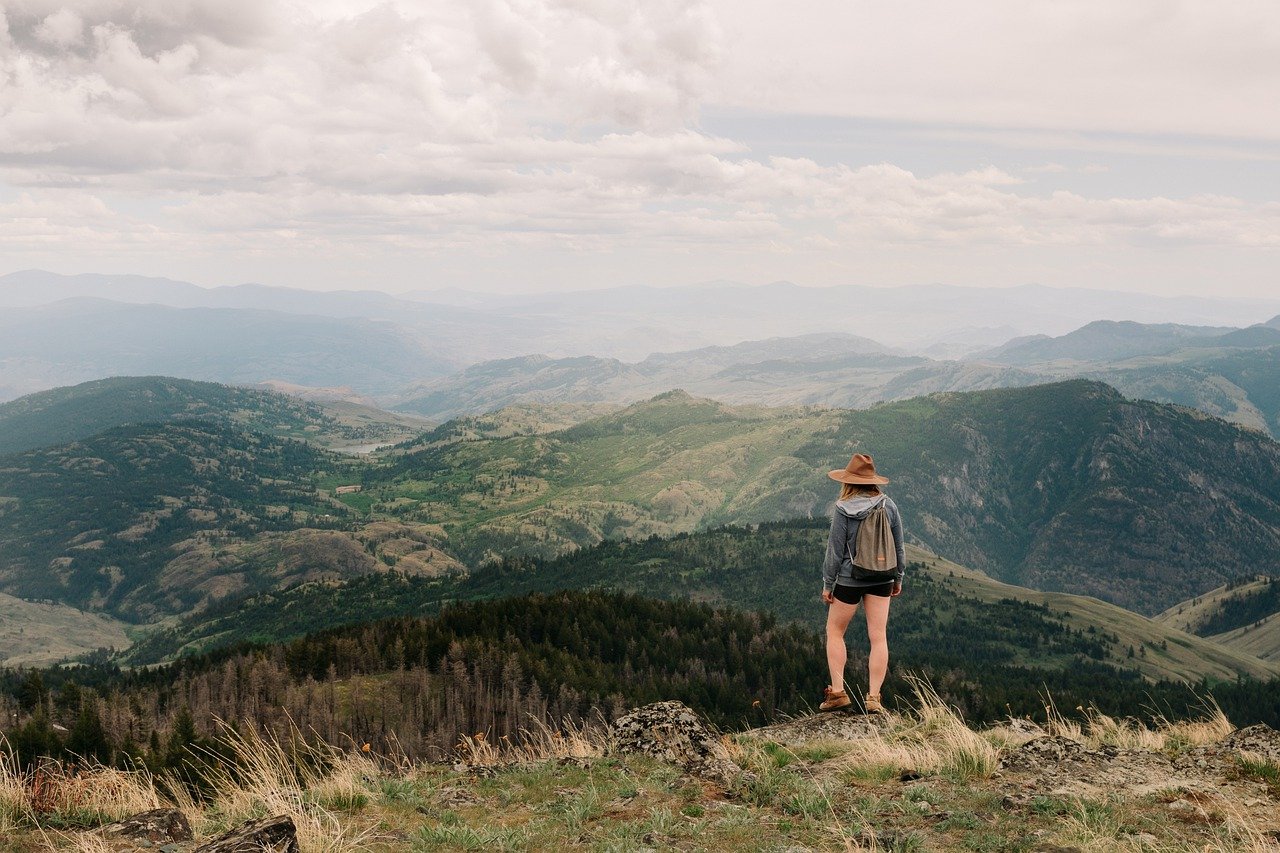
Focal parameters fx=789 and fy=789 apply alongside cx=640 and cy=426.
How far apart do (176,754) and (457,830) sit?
2203 centimetres

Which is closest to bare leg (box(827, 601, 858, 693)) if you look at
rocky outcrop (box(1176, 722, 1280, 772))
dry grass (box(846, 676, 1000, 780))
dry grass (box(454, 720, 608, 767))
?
dry grass (box(846, 676, 1000, 780))

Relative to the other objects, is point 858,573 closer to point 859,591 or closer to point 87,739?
point 859,591

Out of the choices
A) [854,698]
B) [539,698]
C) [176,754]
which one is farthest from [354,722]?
[854,698]

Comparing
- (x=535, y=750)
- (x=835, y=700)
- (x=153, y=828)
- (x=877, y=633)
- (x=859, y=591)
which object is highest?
(x=859, y=591)

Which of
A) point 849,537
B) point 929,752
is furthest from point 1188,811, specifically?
point 849,537

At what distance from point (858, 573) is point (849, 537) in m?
0.97

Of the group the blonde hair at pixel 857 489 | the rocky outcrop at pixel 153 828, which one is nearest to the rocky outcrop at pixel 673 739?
the blonde hair at pixel 857 489

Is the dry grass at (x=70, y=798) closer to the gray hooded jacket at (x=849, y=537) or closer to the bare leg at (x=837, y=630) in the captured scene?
the bare leg at (x=837, y=630)

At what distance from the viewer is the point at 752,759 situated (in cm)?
1923

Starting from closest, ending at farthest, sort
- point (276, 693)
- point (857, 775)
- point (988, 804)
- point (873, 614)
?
1. point (988, 804)
2. point (857, 775)
3. point (873, 614)
4. point (276, 693)

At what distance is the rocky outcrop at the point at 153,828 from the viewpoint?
14.0 meters

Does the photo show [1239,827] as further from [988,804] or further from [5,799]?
[5,799]

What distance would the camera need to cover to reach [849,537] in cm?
2100

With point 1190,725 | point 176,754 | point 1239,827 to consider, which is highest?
point 1239,827
